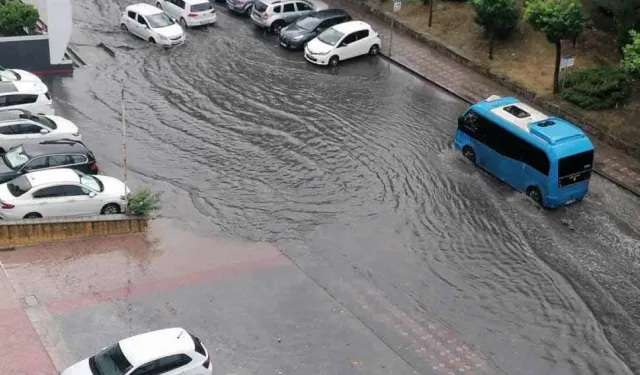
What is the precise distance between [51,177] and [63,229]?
5.32 feet

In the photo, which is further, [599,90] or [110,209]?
[599,90]

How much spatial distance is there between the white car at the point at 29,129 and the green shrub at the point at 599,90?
17.7 m

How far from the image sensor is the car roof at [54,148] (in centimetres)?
2527

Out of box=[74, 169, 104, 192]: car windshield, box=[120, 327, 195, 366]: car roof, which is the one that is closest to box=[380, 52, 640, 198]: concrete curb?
box=[74, 169, 104, 192]: car windshield

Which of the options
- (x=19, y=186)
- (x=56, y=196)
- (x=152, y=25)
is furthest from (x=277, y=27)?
(x=19, y=186)

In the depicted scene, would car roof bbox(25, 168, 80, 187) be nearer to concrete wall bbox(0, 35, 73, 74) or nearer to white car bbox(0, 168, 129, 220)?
white car bbox(0, 168, 129, 220)

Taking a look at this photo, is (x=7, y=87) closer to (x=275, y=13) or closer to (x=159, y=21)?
(x=159, y=21)

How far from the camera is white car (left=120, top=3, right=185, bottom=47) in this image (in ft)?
121

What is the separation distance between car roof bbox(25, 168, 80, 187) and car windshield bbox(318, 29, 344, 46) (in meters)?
15.2

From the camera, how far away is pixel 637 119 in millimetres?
30562

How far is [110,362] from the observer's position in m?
17.2

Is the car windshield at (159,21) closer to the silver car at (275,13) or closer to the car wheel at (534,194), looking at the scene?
the silver car at (275,13)

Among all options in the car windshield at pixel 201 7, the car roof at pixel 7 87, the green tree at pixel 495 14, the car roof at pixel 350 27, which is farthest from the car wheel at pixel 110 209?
the green tree at pixel 495 14

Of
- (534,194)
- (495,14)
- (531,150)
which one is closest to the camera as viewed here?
(531,150)
